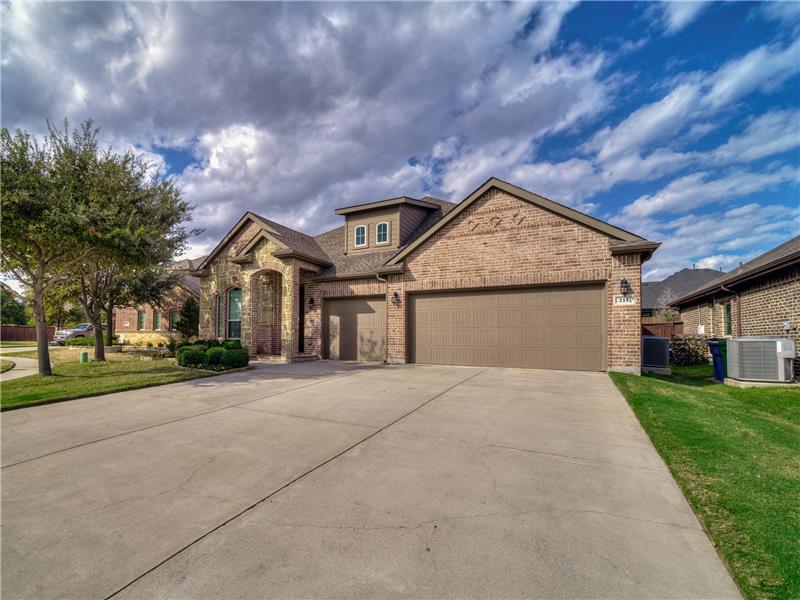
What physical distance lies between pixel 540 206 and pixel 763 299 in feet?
26.3

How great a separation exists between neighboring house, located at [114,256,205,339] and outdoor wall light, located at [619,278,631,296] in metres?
22.0

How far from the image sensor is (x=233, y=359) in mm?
11812

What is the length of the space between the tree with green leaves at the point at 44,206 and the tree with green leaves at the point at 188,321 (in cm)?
1015

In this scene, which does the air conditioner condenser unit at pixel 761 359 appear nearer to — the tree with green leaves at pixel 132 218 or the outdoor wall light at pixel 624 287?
the outdoor wall light at pixel 624 287

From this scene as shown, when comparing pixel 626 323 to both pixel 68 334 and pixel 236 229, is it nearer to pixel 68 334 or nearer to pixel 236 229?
pixel 236 229

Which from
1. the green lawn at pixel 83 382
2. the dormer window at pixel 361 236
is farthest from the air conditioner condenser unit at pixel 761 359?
the green lawn at pixel 83 382

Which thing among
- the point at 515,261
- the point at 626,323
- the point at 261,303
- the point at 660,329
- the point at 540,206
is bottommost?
the point at 660,329

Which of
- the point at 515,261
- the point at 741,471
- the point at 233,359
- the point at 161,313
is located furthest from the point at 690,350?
the point at 161,313

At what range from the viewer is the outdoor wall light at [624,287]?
33.8 ft

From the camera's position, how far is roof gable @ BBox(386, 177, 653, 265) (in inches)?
412

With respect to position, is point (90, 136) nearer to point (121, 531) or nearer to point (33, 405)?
point (33, 405)

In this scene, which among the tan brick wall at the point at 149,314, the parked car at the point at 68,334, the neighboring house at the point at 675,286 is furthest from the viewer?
the neighboring house at the point at 675,286

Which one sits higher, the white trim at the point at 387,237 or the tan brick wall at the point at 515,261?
the white trim at the point at 387,237

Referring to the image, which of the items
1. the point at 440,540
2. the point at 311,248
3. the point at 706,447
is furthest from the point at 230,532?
the point at 311,248
